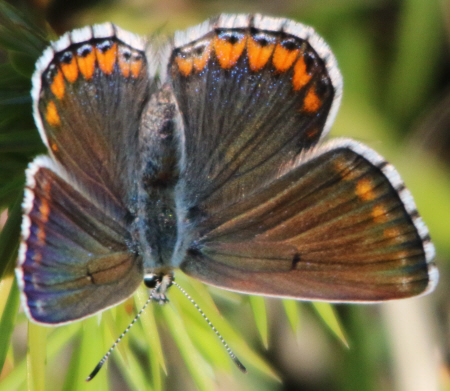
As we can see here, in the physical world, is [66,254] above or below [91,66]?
below

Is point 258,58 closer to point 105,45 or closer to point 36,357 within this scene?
point 105,45

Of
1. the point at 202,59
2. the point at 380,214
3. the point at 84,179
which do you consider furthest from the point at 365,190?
the point at 84,179

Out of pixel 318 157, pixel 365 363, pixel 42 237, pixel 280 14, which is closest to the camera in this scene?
pixel 42 237

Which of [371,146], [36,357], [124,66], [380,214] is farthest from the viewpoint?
[371,146]

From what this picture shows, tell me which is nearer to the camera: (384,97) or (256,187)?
(256,187)

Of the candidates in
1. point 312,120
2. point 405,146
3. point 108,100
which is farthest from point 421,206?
point 108,100

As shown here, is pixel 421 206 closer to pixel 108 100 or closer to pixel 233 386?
pixel 233 386
